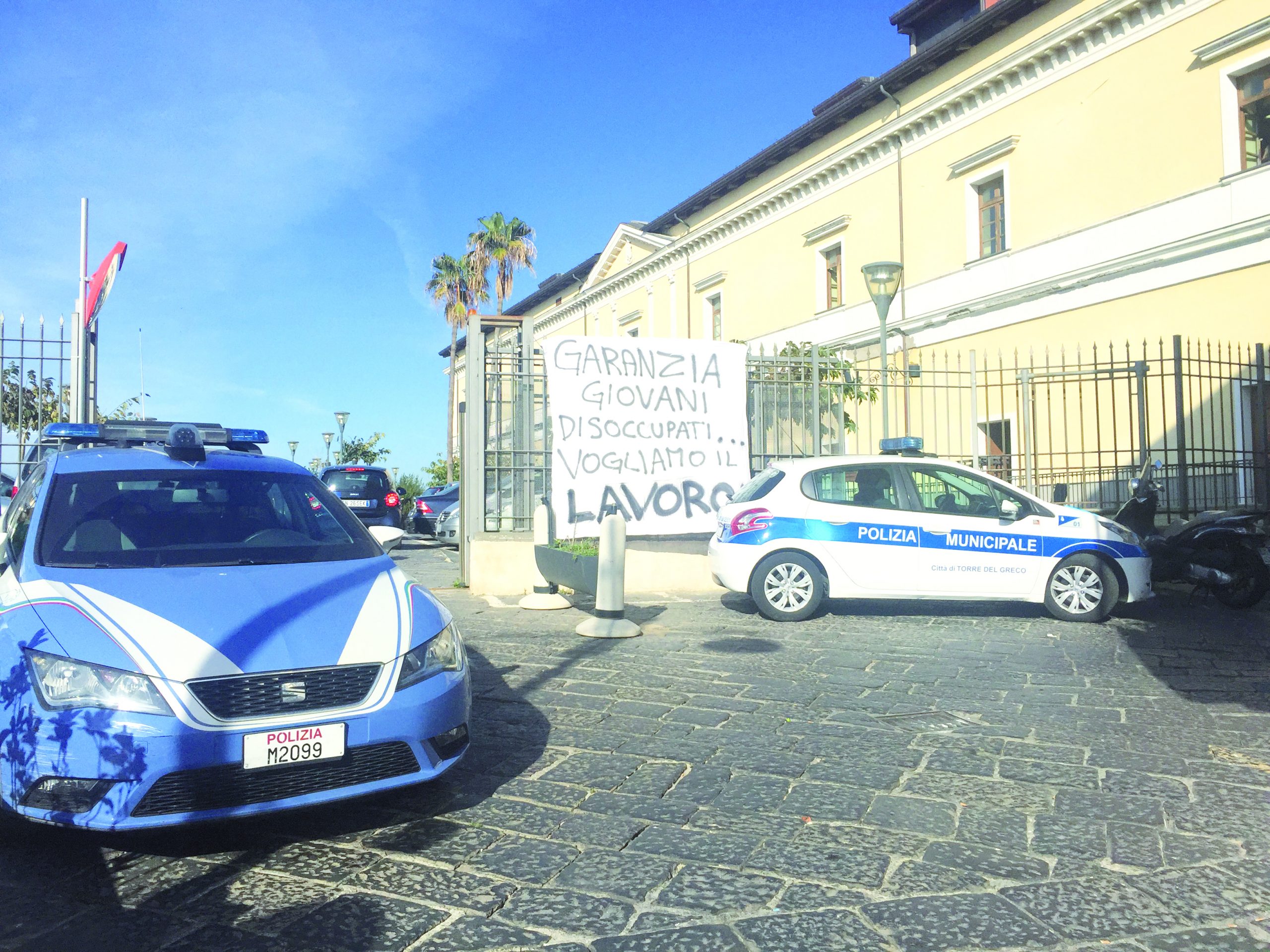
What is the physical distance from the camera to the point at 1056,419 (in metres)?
18.2

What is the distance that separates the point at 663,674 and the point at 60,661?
3.99 m

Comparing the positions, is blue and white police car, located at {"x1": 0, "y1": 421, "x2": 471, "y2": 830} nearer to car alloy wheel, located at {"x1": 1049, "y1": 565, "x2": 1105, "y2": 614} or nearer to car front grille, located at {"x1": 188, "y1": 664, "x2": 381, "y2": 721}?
car front grille, located at {"x1": 188, "y1": 664, "x2": 381, "y2": 721}

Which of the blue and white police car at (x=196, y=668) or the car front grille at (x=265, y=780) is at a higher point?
the blue and white police car at (x=196, y=668)

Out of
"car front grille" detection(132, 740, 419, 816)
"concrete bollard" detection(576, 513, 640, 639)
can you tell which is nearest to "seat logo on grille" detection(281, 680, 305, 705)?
"car front grille" detection(132, 740, 419, 816)

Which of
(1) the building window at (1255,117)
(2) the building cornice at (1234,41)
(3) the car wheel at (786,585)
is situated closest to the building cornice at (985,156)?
(2) the building cornice at (1234,41)

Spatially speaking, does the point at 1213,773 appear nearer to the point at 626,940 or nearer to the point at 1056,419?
the point at 626,940

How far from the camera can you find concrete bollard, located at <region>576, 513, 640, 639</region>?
811 centimetres

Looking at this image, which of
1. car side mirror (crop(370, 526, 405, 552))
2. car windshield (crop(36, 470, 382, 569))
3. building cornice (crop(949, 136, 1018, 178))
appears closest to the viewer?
car windshield (crop(36, 470, 382, 569))

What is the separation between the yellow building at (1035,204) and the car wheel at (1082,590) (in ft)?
11.3

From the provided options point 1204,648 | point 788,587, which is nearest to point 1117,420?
point 1204,648

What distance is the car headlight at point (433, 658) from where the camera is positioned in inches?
150

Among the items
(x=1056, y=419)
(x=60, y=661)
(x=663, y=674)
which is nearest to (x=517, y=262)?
(x=1056, y=419)

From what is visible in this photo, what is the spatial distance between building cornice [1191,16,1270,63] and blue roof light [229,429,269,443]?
16090 millimetres

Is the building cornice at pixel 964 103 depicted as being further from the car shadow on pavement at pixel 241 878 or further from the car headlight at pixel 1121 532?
the car shadow on pavement at pixel 241 878
